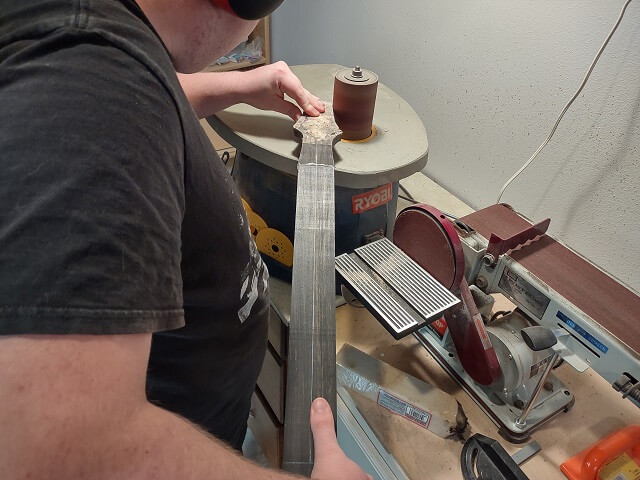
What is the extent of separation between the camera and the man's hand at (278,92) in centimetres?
92

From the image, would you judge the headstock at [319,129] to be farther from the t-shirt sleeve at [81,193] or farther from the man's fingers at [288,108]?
the t-shirt sleeve at [81,193]

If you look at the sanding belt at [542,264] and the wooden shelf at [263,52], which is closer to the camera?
the sanding belt at [542,264]

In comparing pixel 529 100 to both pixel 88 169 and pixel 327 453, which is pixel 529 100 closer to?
pixel 327 453

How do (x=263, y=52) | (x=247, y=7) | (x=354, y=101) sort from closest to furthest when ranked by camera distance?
(x=247, y=7) < (x=354, y=101) < (x=263, y=52)

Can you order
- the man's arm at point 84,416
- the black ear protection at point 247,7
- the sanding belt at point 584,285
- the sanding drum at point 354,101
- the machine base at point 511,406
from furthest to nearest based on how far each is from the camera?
the sanding drum at point 354,101 < the machine base at point 511,406 < the sanding belt at point 584,285 < the black ear protection at point 247,7 < the man's arm at point 84,416

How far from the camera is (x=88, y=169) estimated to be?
305 mm

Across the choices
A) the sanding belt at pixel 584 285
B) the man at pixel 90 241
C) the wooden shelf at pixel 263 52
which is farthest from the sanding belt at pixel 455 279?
the wooden shelf at pixel 263 52

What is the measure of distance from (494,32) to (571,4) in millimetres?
185

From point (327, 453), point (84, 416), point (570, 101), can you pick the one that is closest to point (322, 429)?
point (327, 453)

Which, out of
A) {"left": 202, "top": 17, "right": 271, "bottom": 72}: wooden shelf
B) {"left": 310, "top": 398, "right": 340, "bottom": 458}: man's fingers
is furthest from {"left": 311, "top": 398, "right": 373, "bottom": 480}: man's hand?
{"left": 202, "top": 17, "right": 271, "bottom": 72}: wooden shelf

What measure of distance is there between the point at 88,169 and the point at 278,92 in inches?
27.6

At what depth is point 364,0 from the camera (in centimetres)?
138

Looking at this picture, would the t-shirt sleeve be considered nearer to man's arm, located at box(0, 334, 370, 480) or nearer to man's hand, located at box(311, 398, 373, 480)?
man's arm, located at box(0, 334, 370, 480)

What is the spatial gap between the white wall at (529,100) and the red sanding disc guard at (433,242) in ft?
1.48
